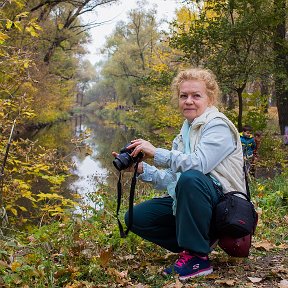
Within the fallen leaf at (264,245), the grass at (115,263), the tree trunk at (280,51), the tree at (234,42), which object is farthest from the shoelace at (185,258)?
the tree trunk at (280,51)

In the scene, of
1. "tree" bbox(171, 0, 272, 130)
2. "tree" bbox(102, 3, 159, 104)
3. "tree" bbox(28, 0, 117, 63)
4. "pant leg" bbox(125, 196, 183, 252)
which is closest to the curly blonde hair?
"pant leg" bbox(125, 196, 183, 252)

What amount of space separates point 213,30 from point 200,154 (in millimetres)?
9189

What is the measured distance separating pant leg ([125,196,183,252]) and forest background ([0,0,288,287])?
24 cm

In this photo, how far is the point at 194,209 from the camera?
281cm

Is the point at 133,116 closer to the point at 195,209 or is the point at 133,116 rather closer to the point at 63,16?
the point at 63,16

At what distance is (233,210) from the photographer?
2857mm

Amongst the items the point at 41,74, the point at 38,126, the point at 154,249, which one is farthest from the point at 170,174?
the point at 38,126

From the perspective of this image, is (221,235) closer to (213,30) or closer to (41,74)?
(213,30)

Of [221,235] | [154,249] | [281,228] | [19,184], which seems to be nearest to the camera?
[221,235]

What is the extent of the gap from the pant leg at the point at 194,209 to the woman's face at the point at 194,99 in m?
0.51

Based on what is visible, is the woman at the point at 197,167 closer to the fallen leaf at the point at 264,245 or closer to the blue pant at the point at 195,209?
the blue pant at the point at 195,209

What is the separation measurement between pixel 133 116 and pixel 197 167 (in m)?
24.1

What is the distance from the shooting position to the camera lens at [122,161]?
2.92m

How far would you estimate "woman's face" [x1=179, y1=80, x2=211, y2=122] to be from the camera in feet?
10.3
